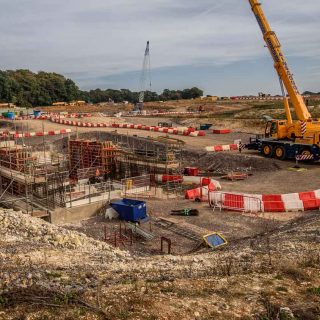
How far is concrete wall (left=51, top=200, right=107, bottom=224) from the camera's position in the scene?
2059cm

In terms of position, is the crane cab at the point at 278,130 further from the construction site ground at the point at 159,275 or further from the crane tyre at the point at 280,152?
the construction site ground at the point at 159,275

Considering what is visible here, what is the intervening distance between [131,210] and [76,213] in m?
3.33

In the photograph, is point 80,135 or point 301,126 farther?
Result: point 80,135

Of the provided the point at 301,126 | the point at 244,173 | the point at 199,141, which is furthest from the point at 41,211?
the point at 199,141

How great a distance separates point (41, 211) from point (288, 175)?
15771 mm

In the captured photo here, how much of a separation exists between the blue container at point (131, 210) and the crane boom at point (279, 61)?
16.7 meters

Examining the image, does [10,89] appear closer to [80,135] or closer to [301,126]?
[80,135]


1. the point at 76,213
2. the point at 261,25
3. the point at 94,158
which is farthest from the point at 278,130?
the point at 76,213

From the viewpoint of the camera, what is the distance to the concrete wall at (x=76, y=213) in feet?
67.6

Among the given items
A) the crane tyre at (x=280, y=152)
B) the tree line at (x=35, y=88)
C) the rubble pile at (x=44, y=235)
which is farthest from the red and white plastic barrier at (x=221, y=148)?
the tree line at (x=35, y=88)

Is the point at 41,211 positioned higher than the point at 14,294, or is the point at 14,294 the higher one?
the point at 14,294

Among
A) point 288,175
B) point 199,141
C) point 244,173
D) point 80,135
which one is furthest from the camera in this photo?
point 80,135

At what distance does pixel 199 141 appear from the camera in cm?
4316

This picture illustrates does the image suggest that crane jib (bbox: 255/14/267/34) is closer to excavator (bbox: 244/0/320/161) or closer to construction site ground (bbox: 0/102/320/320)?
excavator (bbox: 244/0/320/161)
